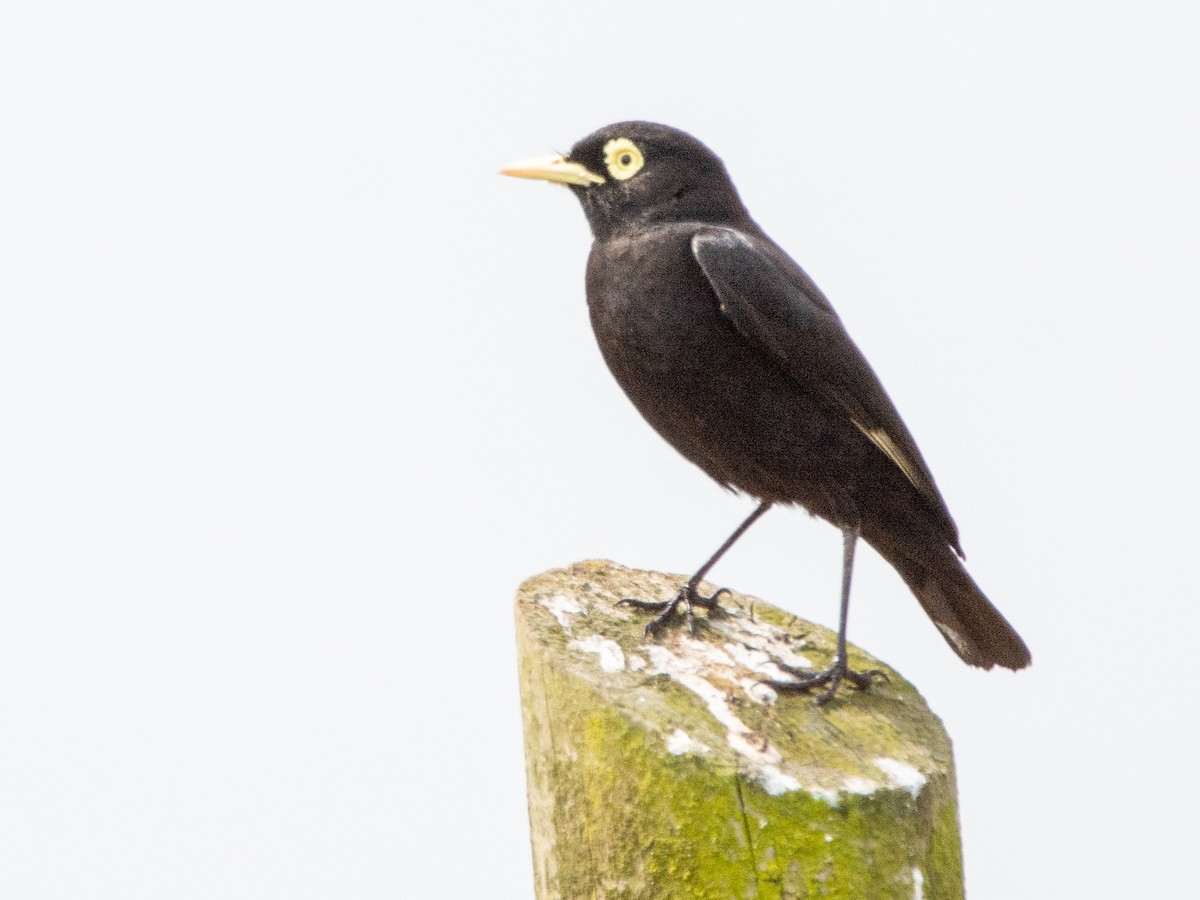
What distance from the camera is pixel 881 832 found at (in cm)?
325

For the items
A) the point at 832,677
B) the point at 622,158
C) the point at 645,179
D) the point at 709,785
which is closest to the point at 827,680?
the point at 832,677

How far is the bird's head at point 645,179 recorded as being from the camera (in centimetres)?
515

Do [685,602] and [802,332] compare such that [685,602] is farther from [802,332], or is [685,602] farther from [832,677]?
[802,332]

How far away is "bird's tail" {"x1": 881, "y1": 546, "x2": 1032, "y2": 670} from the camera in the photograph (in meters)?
5.13

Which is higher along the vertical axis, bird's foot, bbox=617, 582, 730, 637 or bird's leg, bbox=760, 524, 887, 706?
bird's foot, bbox=617, 582, 730, 637

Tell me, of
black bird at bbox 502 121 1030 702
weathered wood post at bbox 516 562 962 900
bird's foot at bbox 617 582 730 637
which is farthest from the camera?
black bird at bbox 502 121 1030 702

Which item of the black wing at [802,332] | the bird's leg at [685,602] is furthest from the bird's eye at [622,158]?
the bird's leg at [685,602]

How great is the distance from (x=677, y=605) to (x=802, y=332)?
0.90 metres

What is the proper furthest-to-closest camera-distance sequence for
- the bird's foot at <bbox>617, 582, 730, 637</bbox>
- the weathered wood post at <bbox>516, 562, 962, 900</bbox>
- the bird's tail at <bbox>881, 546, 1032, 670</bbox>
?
1. the bird's tail at <bbox>881, 546, 1032, 670</bbox>
2. the bird's foot at <bbox>617, 582, 730, 637</bbox>
3. the weathered wood post at <bbox>516, 562, 962, 900</bbox>

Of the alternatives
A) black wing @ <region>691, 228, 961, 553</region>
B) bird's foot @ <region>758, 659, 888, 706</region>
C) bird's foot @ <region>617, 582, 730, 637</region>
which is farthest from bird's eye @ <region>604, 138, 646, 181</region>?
bird's foot @ <region>758, 659, 888, 706</region>

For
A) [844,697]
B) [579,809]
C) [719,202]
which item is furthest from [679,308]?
[579,809]

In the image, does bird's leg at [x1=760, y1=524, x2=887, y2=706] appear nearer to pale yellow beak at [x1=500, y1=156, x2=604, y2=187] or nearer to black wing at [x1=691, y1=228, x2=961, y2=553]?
black wing at [x1=691, y1=228, x2=961, y2=553]

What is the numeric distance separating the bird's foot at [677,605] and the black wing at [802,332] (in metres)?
0.65

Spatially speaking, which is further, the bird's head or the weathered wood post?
the bird's head
